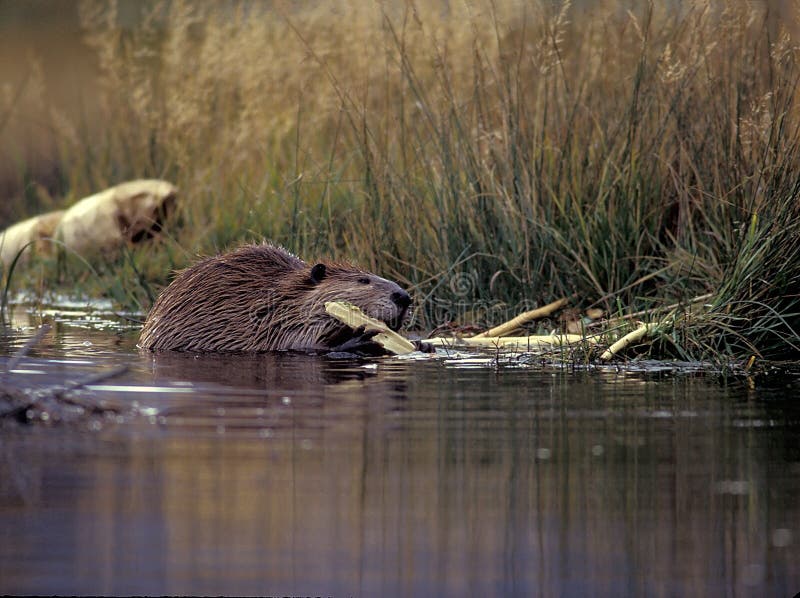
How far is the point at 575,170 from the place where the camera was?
6.30m

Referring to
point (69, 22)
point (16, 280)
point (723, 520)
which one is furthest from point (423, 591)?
point (69, 22)

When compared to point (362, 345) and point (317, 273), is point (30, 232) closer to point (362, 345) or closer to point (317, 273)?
point (317, 273)

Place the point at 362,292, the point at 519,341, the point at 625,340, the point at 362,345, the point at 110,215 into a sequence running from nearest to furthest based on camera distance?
the point at 625,340 → the point at 519,341 → the point at 362,345 → the point at 362,292 → the point at 110,215

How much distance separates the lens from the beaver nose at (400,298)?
5.82 m

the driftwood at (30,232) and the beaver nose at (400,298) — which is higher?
the driftwood at (30,232)

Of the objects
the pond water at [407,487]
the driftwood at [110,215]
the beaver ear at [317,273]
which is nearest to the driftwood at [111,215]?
the driftwood at [110,215]

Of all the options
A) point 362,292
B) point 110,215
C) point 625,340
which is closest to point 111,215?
point 110,215

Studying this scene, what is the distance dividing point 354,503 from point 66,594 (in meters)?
0.77

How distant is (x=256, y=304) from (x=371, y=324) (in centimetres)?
57

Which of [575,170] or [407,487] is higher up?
[575,170]

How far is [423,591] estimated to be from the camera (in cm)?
223

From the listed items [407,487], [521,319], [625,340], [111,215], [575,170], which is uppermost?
[111,215]

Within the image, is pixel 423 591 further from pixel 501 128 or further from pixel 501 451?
pixel 501 128

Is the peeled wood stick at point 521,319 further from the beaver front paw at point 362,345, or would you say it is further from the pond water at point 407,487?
the pond water at point 407,487
